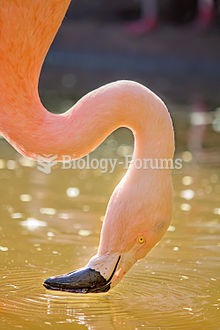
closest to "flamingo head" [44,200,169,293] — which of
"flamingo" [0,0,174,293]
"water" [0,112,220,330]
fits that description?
"flamingo" [0,0,174,293]

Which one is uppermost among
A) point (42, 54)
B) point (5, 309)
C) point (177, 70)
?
point (42, 54)

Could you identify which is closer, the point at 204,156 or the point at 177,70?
the point at 204,156

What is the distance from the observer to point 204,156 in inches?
378

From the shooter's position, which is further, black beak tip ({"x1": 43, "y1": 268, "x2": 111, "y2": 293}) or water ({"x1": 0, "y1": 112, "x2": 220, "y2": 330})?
water ({"x1": 0, "y1": 112, "x2": 220, "y2": 330})

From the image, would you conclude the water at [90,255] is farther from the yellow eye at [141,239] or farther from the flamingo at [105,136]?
the yellow eye at [141,239]

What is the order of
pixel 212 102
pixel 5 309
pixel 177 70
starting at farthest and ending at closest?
pixel 177 70 → pixel 212 102 → pixel 5 309

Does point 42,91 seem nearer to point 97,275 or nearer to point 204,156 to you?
point 204,156

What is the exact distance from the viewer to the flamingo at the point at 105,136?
4.49 m

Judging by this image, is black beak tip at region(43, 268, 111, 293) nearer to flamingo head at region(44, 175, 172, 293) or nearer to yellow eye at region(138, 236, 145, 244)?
flamingo head at region(44, 175, 172, 293)

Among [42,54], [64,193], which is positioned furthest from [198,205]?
[42,54]

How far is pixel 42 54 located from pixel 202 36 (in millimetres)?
15999

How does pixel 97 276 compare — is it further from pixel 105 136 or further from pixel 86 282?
pixel 105 136

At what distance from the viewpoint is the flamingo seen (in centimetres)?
449

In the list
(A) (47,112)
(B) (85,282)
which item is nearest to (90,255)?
(B) (85,282)
